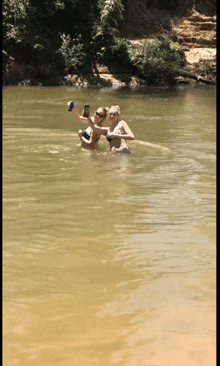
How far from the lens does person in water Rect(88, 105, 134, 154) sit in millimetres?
11930

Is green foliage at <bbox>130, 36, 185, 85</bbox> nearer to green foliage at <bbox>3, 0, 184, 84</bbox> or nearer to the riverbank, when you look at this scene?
green foliage at <bbox>3, 0, 184, 84</bbox>

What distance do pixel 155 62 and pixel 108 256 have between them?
29.2 metres

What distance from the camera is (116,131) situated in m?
12.0

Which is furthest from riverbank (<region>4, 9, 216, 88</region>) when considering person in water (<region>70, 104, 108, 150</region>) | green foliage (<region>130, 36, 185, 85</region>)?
person in water (<region>70, 104, 108, 150</region>)

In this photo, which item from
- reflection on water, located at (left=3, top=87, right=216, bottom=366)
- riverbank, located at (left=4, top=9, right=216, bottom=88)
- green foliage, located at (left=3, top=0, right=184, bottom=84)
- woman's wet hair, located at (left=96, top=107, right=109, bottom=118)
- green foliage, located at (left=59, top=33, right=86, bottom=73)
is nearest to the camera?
reflection on water, located at (left=3, top=87, right=216, bottom=366)

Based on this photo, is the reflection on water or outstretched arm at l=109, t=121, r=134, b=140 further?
outstretched arm at l=109, t=121, r=134, b=140

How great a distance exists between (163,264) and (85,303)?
113cm

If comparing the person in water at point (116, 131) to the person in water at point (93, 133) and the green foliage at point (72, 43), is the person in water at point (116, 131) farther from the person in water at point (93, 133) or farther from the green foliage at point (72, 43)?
the green foliage at point (72, 43)

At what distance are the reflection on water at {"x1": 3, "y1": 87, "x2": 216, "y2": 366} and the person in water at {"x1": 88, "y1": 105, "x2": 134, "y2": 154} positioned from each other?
0.28m

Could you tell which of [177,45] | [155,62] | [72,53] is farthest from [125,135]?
[177,45]

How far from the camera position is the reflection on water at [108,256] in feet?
13.8

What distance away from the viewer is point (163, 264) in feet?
18.8

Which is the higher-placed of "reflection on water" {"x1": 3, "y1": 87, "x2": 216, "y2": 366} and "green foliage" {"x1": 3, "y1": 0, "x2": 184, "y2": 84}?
"green foliage" {"x1": 3, "y1": 0, "x2": 184, "y2": 84}

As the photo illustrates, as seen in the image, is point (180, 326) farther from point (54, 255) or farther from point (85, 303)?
point (54, 255)
